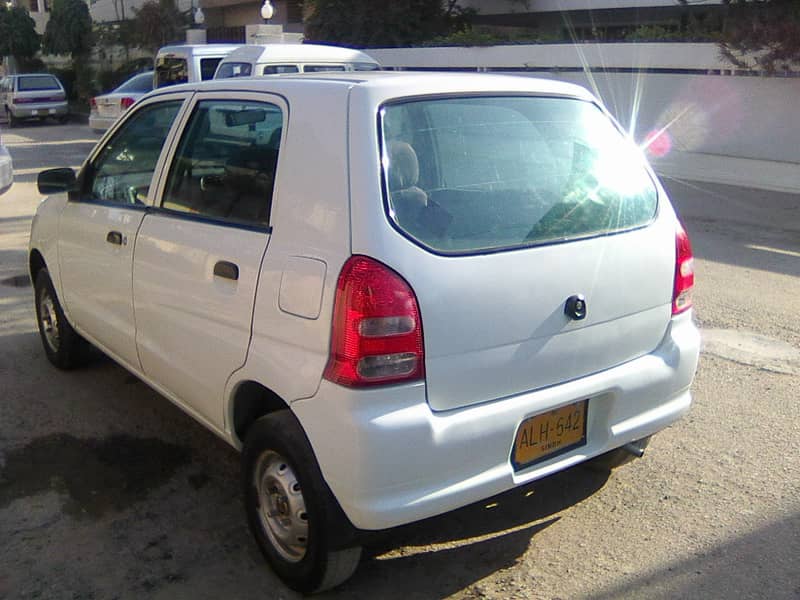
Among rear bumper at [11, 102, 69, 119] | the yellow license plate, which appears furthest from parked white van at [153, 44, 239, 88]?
rear bumper at [11, 102, 69, 119]

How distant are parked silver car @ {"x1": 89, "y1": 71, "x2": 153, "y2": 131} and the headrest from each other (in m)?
15.8

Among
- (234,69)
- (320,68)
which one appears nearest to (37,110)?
(234,69)

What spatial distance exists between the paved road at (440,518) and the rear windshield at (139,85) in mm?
14384

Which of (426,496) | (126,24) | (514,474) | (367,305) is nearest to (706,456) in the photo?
(514,474)

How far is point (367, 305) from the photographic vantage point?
9.34 ft

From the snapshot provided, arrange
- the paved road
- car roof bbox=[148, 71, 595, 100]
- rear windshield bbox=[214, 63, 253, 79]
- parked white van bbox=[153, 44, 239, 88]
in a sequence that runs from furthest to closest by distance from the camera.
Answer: parked white van bbox=[153, 44, 239, 88] < rear windshield bbox=[214, 63, 253, 79] < the paved road < car roof bbox=[148, 71, 595, 100]

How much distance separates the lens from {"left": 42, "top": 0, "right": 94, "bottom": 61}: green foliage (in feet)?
121

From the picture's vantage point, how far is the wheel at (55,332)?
17.7 ft

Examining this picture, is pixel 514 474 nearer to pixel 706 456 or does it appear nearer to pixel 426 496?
pixel 426 496

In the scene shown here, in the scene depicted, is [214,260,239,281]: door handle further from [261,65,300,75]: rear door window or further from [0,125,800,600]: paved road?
[261,65,300,75]: rear door window

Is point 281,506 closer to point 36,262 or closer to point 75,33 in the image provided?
point 36,262

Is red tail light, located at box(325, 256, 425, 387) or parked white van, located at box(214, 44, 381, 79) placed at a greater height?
parked white van, located at box(214, 44, 381, 79)

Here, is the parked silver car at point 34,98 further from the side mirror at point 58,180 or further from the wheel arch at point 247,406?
the wheel arch at point 247,406

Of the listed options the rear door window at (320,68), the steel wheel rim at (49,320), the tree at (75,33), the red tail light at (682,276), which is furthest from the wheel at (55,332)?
the tree at (75,33)
